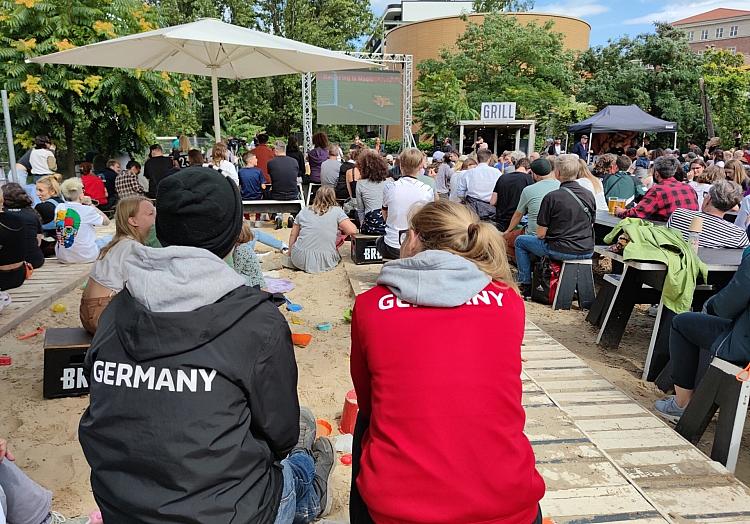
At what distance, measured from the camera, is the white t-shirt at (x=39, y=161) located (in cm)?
931

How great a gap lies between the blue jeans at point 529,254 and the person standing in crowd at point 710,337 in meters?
2.20

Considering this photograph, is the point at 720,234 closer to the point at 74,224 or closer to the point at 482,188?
the point at 482,188

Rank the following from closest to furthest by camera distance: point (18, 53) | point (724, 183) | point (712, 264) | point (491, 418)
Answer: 1. point (491, 418)
2. point (712, 264)
3. point (724, 183)
4. point (18, 53)

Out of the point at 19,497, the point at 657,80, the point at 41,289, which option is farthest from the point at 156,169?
the point at 657,80

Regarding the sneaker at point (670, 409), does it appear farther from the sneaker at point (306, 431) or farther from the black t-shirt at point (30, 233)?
the black t-shirt at point (30, 233)

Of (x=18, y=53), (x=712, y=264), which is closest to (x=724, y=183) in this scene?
(x=712, y=264)

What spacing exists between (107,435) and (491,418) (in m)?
0.98

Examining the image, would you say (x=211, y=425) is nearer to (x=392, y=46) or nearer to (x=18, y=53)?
(x=18, y=53)

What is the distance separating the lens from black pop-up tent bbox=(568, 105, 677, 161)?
16.7 m

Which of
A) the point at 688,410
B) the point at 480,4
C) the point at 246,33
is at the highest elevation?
the point at 480,4

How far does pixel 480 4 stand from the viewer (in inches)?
1736

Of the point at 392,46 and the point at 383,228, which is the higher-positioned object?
the point at 392,46

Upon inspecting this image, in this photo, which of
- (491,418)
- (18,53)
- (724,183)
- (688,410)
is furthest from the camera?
(18,53)

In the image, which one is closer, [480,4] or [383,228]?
[383,228]
